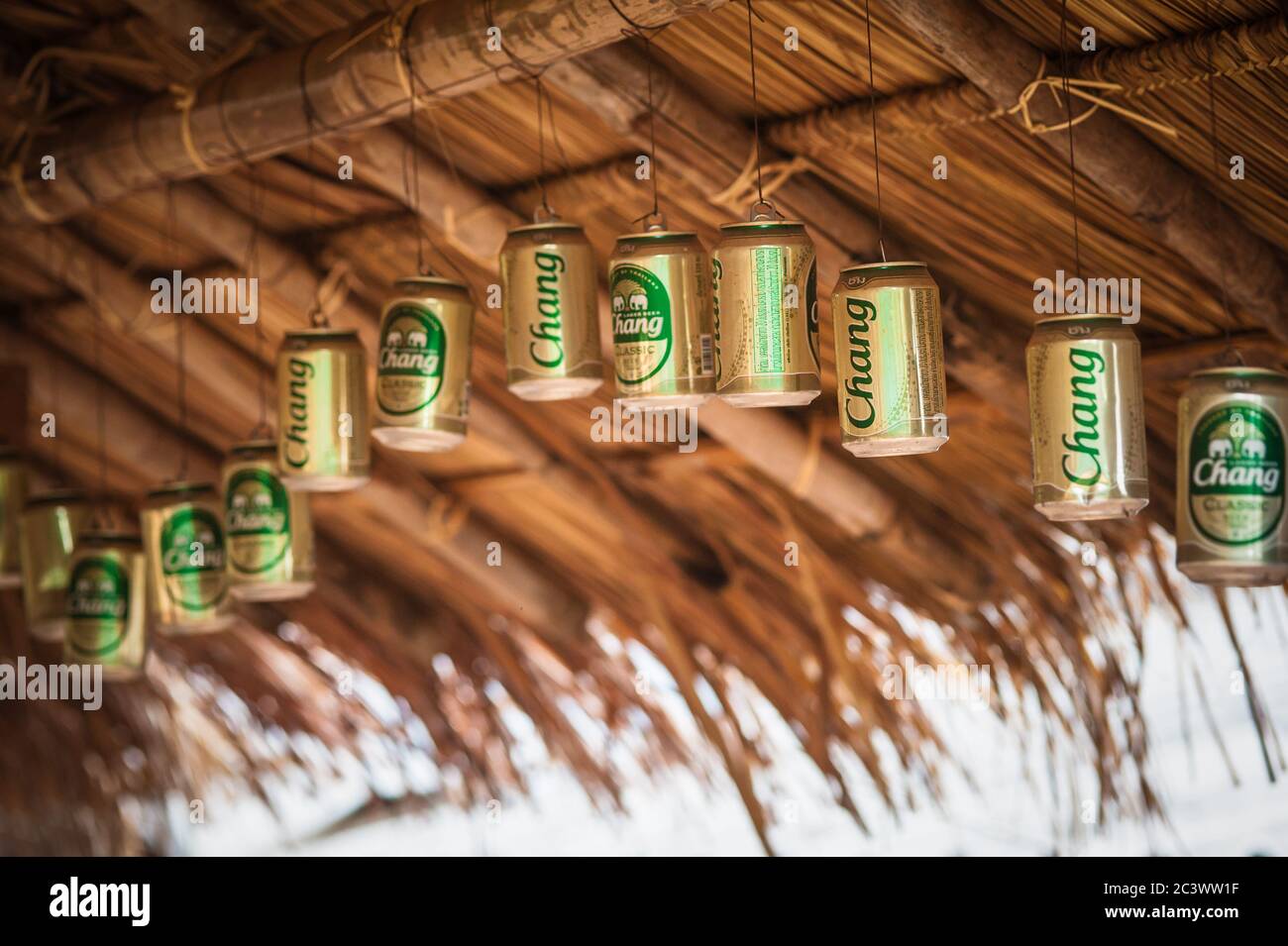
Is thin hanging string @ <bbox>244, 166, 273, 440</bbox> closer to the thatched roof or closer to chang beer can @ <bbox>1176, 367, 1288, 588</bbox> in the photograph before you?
the thatched roof

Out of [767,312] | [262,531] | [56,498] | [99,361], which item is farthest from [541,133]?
[99,361]

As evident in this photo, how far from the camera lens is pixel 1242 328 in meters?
3.32

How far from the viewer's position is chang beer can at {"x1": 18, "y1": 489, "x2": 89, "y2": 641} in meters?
4.27

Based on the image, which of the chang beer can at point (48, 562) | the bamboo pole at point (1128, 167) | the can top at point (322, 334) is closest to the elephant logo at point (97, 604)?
the chang beer can at point (48, 562)

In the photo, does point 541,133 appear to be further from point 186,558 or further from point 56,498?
point 56,498

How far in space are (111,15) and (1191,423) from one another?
247 cm

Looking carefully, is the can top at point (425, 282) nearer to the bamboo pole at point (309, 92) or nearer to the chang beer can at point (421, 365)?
the chang beer can at point (421, 365)

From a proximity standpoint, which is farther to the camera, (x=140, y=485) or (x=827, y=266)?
(x=140, y=485)

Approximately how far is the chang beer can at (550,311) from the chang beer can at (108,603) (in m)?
1.48

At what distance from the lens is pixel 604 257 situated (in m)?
4.01

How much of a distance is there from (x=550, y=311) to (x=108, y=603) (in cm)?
159

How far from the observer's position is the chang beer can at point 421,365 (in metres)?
3.13

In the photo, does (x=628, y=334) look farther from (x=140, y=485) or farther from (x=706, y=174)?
(x=140, y=485)
